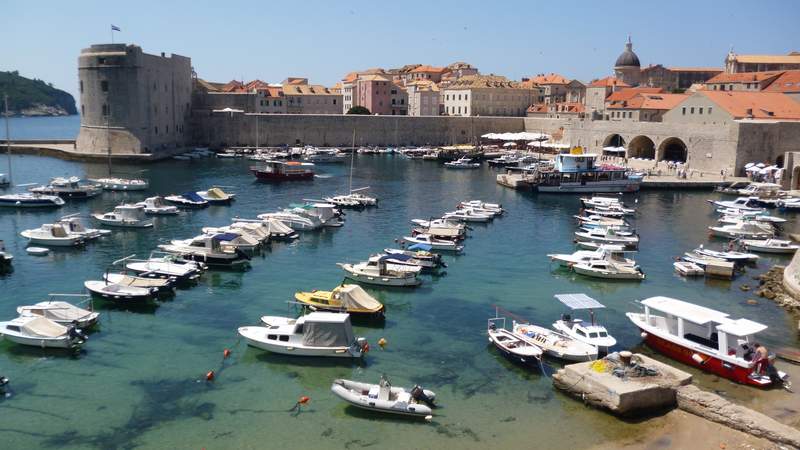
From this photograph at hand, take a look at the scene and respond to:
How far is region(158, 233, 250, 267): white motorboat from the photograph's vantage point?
26.1 m

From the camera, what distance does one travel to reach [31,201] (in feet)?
126

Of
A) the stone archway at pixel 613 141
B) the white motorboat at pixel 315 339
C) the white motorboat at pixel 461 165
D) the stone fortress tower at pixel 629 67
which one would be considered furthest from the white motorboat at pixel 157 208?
the stone fortress tower at pixel 629 67

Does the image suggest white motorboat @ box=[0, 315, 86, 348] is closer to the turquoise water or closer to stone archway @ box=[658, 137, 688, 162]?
the turquoise water

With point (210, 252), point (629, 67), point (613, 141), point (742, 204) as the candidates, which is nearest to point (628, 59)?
point (629, 67)

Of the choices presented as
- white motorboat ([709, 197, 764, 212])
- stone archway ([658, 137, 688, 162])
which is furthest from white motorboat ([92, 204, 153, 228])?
stone archway ([658, 137, 688, 162])

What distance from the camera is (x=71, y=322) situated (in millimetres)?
18828

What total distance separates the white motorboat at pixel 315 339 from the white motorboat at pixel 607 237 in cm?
1734

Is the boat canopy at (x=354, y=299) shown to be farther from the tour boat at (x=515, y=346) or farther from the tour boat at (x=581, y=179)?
the tour boat at (x=581, y=179)

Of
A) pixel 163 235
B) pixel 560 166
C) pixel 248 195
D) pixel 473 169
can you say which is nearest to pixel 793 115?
pixel 560 166

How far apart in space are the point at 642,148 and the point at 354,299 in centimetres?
→ 5087

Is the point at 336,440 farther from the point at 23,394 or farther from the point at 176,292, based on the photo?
the point at 176,292

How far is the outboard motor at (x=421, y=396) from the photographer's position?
14.9 meters

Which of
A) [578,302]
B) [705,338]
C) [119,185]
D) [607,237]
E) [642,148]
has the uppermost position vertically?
[642,148]

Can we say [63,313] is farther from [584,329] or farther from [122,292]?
[584,329]
